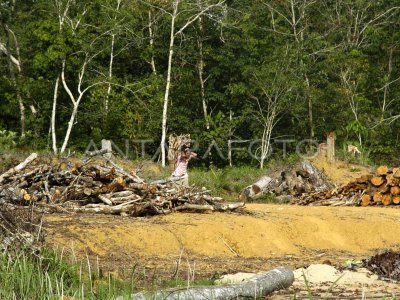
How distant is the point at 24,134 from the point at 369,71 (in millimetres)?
17451

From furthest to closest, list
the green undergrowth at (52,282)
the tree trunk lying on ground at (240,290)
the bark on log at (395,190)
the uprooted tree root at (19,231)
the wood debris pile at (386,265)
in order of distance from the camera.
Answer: the bark on log at (395,190)
the wood debris pile at (386,265)
the uprooted tree root at (19,231)
the tree trunk lying on ground at (240,290)
the green undergrowth at (52,282)

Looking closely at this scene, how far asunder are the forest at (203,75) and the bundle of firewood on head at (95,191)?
18.9 metres

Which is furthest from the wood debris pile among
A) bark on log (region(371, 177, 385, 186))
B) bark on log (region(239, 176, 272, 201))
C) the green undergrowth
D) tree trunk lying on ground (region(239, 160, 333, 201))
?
bark on log (region(239, 176, 272, 201))

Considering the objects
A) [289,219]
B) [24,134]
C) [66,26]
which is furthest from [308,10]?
[289,219]

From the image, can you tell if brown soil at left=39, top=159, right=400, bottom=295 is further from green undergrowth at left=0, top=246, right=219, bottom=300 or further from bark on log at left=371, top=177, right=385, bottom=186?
bark on log at left=371, top=177, right=385, bottom=186

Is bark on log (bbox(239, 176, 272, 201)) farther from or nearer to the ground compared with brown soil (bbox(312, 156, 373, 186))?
nearer to the ground

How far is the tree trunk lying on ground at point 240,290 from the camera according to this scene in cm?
688

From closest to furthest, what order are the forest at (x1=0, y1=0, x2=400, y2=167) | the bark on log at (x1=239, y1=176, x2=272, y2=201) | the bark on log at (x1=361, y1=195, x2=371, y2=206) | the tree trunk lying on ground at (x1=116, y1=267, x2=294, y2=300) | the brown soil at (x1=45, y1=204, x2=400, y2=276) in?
the tree trunk lying on ground at (x1=116, y1=267, x2=294, y2=300) < the brown soil at (x1=45, y1=204, x2=400, y2=276) < the bark on log at (x1=361, y1=195, x2=371, y2=206) < the bark on log at (x1=239, y1=176, x2=272, y2=201) < the forest at (x1=0, y1=0, x2=400, y2=167)

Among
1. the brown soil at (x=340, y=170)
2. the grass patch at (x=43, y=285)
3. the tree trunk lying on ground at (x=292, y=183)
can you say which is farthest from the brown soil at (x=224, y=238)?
the brown soil at (x=340, y=170)

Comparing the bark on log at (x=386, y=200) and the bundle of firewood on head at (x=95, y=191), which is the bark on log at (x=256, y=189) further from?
the bundle of firewood on head at (x=95, y=191)

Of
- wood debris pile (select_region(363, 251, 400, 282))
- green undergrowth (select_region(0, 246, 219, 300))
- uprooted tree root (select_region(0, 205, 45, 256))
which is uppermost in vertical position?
uprooted tree root (select_region(0, 205, 45, 256))

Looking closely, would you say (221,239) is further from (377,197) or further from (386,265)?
(377,197)

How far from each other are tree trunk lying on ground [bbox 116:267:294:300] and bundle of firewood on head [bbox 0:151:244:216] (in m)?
3.92

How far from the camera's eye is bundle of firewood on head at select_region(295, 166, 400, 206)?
1827 centimetres
